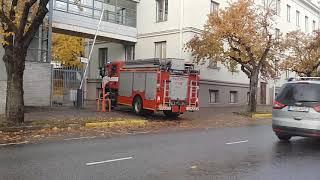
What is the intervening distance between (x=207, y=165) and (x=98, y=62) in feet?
96.2

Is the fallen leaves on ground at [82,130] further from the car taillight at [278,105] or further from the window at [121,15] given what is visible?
the window at [121,15]

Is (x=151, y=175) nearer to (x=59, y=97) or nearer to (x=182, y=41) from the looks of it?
(x=59, y=97)

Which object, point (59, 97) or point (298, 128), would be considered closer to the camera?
point (298, 128)

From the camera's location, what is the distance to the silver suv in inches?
488

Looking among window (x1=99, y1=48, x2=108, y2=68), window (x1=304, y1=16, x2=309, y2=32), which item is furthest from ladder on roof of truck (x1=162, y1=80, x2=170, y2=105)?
window (x1=304, y1=16, x2=309, y2=32)

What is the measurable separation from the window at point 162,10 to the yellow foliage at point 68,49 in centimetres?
912

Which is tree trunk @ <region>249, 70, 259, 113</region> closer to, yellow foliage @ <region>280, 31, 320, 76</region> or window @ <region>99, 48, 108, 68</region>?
yellow foliage @ <region>280, 31, 320, 76</region>

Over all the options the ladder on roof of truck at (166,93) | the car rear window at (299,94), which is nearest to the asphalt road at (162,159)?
the car rear window at (299,94)

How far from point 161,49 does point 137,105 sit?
34.5 ft

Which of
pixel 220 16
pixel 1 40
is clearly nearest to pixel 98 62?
pixel 220 16

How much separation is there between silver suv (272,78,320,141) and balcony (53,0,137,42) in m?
17.1

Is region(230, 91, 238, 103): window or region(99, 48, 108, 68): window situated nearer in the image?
region(230, 91, 238, 103): window

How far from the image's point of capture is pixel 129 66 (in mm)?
23688

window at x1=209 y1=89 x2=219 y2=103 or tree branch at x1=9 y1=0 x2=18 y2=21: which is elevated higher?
tree branch at x1=9 y1=0 x2=18 y2=21
